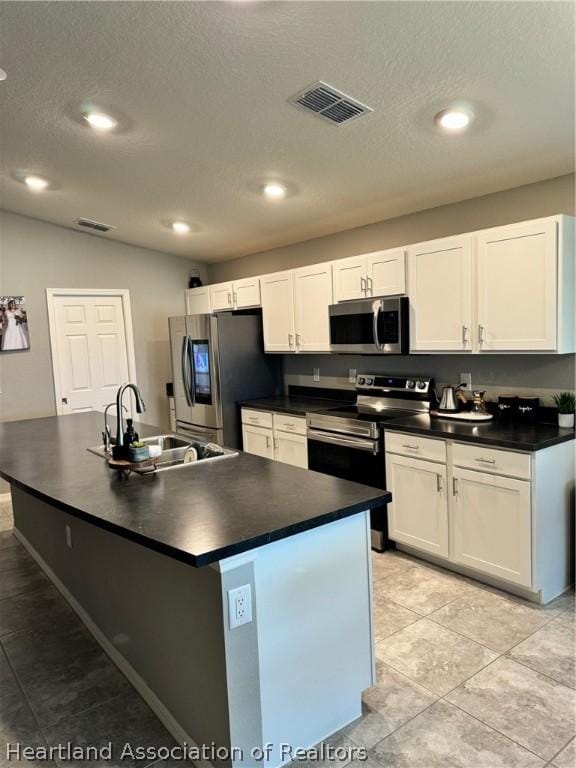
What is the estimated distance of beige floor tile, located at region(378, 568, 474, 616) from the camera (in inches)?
111

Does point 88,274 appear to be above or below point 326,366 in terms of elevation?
above

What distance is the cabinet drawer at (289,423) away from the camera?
4.11m

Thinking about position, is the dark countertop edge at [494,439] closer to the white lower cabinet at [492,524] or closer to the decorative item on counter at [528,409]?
the white lower cabinet at [492,524]

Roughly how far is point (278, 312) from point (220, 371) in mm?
762

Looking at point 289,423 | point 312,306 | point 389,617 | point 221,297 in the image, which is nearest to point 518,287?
point 312,306

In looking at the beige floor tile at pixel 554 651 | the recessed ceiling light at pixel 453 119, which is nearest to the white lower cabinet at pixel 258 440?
the beige floor tile at pixel 554 651

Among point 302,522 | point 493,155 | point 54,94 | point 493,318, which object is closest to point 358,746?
point 302,522

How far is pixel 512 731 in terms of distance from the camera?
1.88 meters

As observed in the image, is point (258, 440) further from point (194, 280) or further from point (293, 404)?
point (194, 280)

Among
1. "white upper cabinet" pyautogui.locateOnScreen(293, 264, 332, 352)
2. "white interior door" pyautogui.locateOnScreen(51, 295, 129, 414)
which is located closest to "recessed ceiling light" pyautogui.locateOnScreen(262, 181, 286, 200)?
"white upper cabinet" pyautogui.locateOnScreen(293, 264, 332, 352)

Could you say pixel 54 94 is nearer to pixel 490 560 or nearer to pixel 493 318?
pixel 493 318

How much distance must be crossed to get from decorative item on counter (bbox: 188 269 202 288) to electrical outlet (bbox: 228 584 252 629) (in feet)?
15.7

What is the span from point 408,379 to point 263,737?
269 centimetres

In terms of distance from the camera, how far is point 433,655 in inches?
93.0
